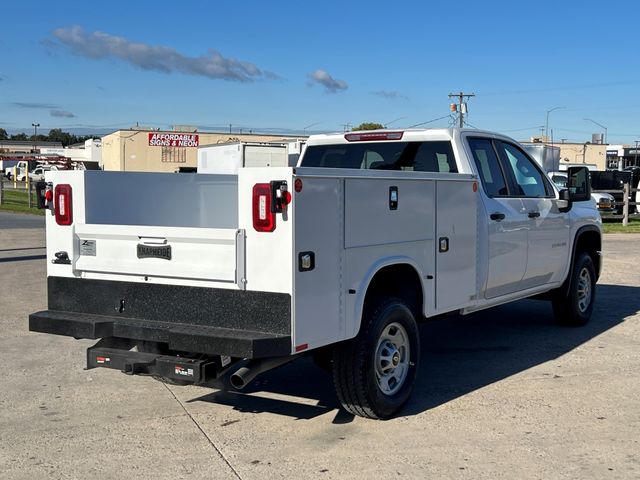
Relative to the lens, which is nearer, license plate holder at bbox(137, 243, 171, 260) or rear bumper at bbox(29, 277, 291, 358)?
rear bumper at bbox(29, 277, 291, 358)

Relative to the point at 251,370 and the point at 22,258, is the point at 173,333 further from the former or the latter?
the point at 22,258

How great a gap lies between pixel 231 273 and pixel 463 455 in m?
1.84

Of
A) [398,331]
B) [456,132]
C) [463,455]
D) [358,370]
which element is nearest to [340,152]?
[456,132]

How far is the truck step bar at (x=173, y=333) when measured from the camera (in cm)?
462

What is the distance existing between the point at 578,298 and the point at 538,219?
1654 millimetres

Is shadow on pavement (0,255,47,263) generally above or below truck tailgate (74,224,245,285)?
below

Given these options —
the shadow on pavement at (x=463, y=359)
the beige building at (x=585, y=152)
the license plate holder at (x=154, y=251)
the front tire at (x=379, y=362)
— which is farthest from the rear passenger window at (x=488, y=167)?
the beige building at (x=585, y=152)

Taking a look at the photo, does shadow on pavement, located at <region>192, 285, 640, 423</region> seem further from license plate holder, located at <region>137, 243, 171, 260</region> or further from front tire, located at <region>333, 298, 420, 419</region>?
license plate holder, located at <region>137, 243, 171, 260</region>

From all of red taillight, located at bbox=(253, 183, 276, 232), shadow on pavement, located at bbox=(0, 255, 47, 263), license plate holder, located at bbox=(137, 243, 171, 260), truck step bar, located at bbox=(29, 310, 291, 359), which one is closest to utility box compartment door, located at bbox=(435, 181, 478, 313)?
red taillight, located at bbox=(253, 183, 276, 232)

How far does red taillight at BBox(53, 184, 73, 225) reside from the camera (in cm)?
552

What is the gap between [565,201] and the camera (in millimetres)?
8172

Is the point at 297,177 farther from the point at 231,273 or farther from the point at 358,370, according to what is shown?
the point at 358,370

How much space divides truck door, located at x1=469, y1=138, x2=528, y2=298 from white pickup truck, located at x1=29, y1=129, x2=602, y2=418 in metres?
0.02

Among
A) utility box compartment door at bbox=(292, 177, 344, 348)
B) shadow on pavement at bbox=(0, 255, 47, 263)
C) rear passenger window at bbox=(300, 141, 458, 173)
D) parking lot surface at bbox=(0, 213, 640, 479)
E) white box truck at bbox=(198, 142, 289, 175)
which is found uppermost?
white box truck at bbox=(198, 142, 289, 175)
